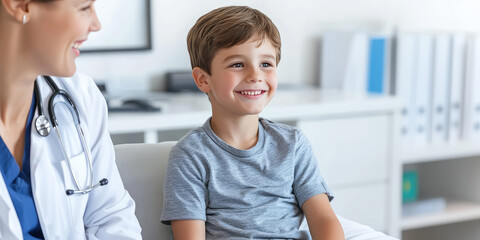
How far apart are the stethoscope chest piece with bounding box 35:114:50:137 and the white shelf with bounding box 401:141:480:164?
1804 millimetres

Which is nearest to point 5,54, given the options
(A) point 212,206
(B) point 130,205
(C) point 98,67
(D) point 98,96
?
(D) point 98,96

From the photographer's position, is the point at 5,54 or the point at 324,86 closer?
the point at 5,54

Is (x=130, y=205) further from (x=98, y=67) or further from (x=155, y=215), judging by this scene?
(x=98, y=67)

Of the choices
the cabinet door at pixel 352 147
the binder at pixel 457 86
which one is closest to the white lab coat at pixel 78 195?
the cabinet door at pixel 352 147

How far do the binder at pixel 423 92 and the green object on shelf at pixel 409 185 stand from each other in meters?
0.20

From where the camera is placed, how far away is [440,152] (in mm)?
2896

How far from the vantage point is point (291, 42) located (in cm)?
306

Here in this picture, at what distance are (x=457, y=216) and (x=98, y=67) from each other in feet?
5.24

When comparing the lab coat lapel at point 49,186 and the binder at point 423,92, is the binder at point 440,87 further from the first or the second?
the lab coat lapel at point 49,186

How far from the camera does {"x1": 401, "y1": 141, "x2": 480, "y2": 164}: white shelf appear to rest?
284 centimetres

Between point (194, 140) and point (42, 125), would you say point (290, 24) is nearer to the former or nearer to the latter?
point (194, 140)

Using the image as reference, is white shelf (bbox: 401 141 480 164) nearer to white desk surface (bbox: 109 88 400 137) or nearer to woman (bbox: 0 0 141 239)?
white desk surface (bbox: 109 88 400 137)

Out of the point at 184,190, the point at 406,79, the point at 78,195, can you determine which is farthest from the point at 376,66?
the point at 78,195

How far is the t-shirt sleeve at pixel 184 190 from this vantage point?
1464 millimetres
